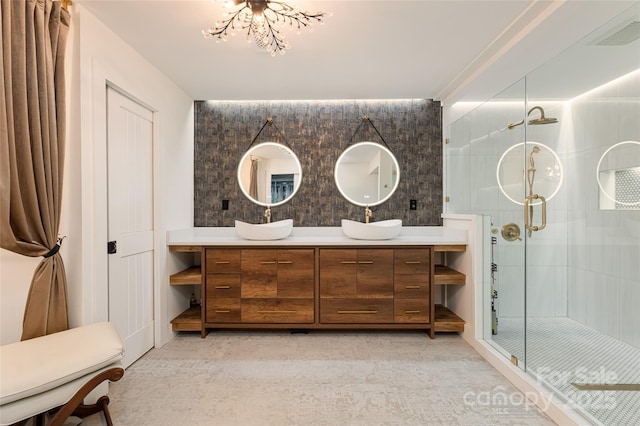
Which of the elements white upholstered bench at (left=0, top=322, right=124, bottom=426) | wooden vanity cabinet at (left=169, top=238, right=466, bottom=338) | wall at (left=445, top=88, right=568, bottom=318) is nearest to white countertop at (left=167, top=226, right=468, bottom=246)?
wooden vanity cabinet at (left=169, top=238, right=466, bottom=338)

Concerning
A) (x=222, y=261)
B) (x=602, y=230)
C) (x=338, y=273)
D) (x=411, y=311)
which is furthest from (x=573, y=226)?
(x=222, y=261)

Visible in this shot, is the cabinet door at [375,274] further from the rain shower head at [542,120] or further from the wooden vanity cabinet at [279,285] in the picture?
the rain shower head at [542,120]

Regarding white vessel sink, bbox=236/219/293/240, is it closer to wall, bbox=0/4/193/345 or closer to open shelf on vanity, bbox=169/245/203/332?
open shelf on vanity, bbox=169/245/203/332

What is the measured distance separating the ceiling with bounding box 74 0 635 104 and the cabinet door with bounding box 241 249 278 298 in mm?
1611

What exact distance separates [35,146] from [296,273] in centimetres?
201

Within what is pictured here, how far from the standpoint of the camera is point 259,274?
115 inches

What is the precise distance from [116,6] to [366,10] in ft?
4.87

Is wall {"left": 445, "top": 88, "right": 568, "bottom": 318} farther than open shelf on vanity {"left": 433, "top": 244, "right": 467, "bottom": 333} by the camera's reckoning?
No

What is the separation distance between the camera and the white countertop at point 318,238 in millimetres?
2906

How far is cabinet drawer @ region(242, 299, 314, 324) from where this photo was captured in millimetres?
2922

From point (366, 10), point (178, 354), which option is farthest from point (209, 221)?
point (366, 10)

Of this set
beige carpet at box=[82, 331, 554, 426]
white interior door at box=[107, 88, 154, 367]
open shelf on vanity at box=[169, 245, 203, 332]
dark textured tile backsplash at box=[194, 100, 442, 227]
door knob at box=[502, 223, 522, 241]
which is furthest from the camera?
dark textured tile backsplash at box=[194, 100, 442, 227]

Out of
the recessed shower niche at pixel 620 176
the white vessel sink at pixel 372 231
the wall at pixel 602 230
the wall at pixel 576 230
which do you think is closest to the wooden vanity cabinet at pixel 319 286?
the white vessel sink at pixel 372 231

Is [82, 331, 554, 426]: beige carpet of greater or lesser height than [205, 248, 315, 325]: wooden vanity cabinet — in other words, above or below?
below
